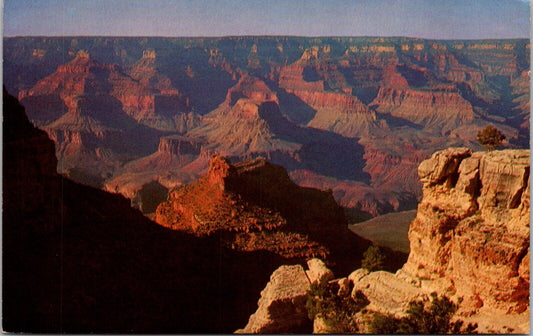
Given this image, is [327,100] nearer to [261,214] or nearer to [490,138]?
[261,214]

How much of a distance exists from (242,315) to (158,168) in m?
62.6

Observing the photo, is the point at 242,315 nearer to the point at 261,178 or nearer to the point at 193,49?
the point at 261,178

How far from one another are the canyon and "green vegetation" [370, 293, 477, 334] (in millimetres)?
36376

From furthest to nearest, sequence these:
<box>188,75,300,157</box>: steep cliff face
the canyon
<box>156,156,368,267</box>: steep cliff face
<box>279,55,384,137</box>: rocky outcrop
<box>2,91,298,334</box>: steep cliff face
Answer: <box>279,55,384,137</box>: rocky outcrop → <box>188,75,300,157</box>: steep cliff face → the canyon → <box>156,156,368,267</box>: steep cliff face → <box>2,91,298,334</box>: steep cliff face

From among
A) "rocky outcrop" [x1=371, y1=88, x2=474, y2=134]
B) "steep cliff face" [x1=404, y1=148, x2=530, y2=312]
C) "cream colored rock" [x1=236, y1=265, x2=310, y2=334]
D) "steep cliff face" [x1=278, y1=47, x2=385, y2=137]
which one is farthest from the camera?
"steep cliff face" [x1=278, y1=47, x2=385, y2=137]

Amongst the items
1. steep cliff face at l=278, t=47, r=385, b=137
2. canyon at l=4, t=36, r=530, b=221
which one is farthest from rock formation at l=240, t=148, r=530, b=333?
steep cliff face at l=278, t=47, r=385, b=137

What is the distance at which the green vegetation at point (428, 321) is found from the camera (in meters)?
16.6

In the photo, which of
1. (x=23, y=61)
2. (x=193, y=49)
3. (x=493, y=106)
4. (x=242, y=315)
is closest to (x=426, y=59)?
(x=493, y=106)

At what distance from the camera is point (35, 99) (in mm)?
79312

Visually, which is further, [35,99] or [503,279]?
[35,99]

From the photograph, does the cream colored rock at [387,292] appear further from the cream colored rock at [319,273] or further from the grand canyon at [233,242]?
the cream colored rock at [319,273]

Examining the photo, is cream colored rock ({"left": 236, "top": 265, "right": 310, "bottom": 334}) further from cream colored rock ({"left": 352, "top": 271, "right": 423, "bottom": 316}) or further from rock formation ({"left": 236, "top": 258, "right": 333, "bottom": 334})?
cream colored rock ({"left": 352, "top": 271, "right": 423, "bottom": 316})

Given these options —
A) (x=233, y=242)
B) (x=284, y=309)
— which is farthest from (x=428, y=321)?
(x=233, y=242)

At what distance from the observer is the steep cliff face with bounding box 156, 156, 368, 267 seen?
95.2 feet
